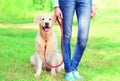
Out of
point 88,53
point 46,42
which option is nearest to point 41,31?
point 46,42

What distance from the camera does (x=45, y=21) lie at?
8133 millimetres

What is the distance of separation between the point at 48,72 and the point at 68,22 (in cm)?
147

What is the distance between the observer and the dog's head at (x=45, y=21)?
8.14 meters

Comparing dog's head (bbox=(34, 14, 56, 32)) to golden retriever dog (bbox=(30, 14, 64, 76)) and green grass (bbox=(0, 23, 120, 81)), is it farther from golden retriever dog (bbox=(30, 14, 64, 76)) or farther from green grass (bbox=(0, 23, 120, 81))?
green grass (bbox=(0, 23, 120, 81))

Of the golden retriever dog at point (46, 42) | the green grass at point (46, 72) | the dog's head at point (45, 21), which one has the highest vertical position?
the dog's head at point (45, 21)

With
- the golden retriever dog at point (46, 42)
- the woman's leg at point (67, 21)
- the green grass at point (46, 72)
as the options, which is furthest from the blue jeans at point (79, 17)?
the green grass at point (46, 72)

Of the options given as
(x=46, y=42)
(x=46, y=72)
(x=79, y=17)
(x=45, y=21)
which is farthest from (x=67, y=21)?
(x=46, y=72)

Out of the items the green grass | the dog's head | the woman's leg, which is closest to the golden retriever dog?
the dog's head

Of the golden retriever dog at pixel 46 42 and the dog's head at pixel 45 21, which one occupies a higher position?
the dog's head at pixel 45 21

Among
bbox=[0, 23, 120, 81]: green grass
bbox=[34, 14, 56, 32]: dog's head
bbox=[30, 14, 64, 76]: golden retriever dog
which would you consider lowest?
bbox=[0, 23, 120, 81]: green grass

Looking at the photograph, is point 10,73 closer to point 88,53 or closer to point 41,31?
point 41,31

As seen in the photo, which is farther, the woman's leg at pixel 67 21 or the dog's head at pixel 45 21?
the dog's head at pixel 45 21

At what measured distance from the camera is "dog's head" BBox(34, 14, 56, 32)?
8.14 metres

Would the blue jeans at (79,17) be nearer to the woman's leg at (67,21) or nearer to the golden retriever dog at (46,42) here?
the woman's leg at (67,21)
